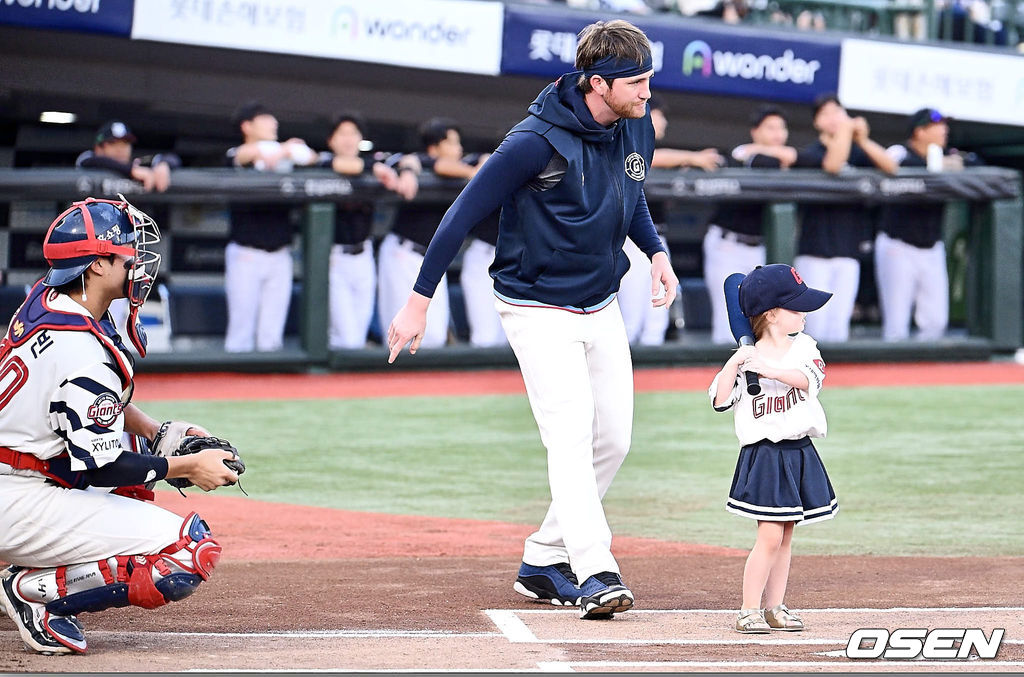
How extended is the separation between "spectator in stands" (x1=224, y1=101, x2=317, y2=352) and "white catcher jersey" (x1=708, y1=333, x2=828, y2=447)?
24.7ft

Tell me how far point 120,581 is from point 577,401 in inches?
56.2

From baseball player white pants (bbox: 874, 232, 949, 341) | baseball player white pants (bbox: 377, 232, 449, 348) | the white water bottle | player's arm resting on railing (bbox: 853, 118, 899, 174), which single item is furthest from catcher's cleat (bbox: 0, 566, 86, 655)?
the white water bottle

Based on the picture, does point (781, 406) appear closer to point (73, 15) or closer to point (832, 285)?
point (832, 285)

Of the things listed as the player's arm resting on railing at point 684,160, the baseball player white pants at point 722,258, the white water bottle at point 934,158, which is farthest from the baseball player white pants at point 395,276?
the white water bottle at point 934,158

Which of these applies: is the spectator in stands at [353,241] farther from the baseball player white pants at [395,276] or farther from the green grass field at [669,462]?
the green grass field at [669,462]

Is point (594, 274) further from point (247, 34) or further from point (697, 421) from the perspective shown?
point (247, 34)

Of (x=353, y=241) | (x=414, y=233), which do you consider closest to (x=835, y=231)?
(x=414, y=233)

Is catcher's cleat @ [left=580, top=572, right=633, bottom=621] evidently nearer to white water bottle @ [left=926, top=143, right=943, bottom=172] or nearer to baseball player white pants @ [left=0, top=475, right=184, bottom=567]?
baseball player white pants @ [left=0, top=475, right=184, bottom=567]

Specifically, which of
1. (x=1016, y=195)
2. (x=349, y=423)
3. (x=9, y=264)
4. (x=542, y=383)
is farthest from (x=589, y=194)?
(x=1016, y=195)

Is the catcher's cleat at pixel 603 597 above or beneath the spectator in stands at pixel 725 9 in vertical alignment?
beneath

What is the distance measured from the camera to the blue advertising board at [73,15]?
39.2 feet

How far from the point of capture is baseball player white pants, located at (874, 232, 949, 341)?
1234cm

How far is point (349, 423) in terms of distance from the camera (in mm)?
9227

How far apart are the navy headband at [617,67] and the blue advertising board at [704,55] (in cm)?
972
